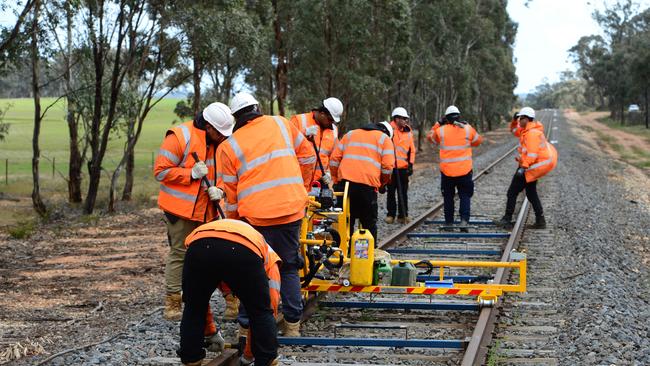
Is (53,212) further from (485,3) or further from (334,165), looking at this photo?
(485,3)

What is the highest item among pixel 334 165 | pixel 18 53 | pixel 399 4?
pixel 399 4

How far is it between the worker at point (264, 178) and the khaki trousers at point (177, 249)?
880mm

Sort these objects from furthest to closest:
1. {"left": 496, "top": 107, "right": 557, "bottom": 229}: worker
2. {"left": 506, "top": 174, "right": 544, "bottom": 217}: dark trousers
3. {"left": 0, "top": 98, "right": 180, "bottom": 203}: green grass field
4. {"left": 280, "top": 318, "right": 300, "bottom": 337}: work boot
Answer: {"left": 0, "top": 98, "right": 180, "bottom": 203}: green grass field, {"left": 506, "top": 174, "right": 544, "bottom": 217}: dark trousers, {"left": 496, "top": 107, "right": 557, "bottom": 229}: worker, {"left": 280, "top": 318, "right": 300, "bottom": 337}: work boot

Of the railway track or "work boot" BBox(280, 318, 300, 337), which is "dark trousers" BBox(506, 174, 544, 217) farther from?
"work boot" BBox(280, 318, 300, 337)

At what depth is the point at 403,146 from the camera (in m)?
13.9

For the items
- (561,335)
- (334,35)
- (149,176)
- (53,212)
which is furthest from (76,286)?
(149,176)

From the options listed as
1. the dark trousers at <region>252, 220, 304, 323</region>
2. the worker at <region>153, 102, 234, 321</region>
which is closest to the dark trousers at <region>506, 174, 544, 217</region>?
the worker at <region>153, 102, 234, 321</region>

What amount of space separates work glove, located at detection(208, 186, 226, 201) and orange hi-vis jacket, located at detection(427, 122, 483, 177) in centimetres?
654

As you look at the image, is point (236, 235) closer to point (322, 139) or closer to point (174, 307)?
point (174, 307)

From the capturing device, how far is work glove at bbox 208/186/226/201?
678 cm

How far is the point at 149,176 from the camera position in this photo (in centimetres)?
3691

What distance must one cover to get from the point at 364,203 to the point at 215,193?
3450mm

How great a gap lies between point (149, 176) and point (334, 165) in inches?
1084

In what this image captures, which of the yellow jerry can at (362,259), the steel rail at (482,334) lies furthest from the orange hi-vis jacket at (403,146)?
the yellow jerry can at (362,259)
